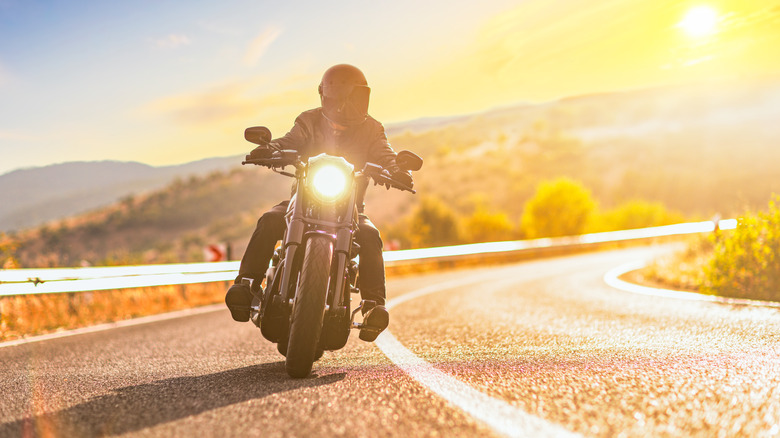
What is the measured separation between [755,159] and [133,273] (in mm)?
114054

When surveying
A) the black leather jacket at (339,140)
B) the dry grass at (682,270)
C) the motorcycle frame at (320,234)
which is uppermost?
the black leather jacket at (339,140)

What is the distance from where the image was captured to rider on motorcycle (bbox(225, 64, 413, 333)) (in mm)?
4914

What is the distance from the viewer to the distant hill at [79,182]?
117750 millimetres

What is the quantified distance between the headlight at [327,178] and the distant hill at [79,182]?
10321 cm

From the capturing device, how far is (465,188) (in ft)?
313

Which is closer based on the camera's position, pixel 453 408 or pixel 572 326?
pixel 453 408

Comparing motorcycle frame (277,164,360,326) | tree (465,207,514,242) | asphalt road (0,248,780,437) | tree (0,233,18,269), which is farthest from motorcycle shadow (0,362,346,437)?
tree (465,207,514,242)

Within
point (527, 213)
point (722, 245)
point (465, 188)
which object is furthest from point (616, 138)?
point (722, 245)

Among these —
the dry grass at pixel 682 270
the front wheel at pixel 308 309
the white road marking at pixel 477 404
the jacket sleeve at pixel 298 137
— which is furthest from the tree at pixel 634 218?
the front wheel at pixel 308 309

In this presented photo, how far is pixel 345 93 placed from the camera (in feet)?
16.9

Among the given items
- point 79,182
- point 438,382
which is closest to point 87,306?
point 438,382

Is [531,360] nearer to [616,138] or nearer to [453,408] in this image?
[453,408]

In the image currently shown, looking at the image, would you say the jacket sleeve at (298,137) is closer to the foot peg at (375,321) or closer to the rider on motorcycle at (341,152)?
the rider on motorcycle at (341,152)

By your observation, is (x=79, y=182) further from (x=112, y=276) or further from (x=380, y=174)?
(x=380, y=174)
